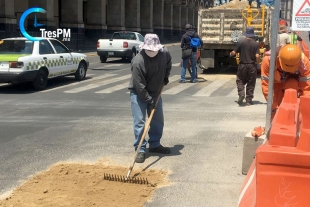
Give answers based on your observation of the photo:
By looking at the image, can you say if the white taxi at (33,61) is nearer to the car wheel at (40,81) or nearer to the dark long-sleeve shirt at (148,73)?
the car wheel at (40,81)

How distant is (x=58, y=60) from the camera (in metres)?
15.0

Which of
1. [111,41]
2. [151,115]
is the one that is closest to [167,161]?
[151,115]

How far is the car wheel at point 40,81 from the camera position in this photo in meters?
13.8

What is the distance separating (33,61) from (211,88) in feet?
17.2

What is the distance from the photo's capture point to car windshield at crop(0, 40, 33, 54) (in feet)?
45.7

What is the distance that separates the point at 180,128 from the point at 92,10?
33.5 m

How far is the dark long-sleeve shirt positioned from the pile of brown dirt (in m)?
1.08

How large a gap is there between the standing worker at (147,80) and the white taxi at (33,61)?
24.4 ft

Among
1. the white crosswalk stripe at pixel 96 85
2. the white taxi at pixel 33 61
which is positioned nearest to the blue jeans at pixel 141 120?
the white crosswalk stripe at pixel 96 85

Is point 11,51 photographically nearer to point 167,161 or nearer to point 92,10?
point 167,161

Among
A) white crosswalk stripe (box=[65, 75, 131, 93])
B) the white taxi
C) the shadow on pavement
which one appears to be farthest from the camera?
white crosswalk stripe (box=[65, 75, 131, 93])

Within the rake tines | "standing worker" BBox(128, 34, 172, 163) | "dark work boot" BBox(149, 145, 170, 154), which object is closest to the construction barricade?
the rake tines

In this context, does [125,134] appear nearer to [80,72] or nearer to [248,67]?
[248,67]

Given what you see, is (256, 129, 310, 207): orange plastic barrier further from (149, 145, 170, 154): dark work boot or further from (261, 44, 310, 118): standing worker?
(149, 145, 170, 154): dark work boot
